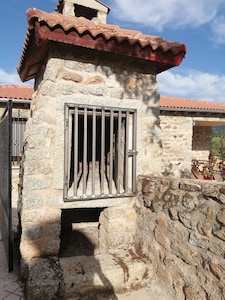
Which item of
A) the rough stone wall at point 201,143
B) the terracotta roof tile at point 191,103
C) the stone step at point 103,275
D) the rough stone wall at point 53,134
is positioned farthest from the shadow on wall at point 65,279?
the rough stone wall at point 201,143

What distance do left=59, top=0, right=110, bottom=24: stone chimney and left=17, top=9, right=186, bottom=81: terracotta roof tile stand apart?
61.6 inches

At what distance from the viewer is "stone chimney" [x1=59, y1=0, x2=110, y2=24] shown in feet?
15.1

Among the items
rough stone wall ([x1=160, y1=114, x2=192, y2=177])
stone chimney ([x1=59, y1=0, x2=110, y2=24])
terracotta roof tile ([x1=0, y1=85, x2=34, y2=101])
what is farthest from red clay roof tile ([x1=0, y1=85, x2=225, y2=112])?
stone chimney ([x1=59, y1=0, x2=110, y2=24])

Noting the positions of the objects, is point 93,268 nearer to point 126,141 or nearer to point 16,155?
point 126,141

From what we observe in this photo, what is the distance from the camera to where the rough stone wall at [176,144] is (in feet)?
31.3

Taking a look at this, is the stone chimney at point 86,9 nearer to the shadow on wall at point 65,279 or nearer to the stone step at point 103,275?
the shadow on wall at point 65,279

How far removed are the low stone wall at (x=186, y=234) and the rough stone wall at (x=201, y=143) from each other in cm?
924

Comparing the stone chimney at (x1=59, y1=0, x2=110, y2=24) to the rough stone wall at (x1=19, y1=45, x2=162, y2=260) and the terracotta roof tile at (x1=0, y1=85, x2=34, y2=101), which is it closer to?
the rough stone wall at (x1=19, y1=45, x2=162, y2=260)

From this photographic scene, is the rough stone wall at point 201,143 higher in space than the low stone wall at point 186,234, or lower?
higher

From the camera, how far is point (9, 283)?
2.96 m

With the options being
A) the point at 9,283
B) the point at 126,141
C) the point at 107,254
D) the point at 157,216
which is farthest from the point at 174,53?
the point at 9,283

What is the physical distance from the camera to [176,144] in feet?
31.7

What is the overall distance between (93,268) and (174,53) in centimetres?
299

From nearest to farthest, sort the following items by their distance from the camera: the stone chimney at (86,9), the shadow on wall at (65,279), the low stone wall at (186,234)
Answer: the low stone wall at (186,234), the shadow on wall at (65,279), the stone chimney at (86,9)
